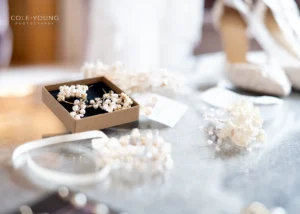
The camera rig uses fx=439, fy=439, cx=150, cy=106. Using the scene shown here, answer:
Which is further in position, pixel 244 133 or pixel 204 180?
pixel 244 133

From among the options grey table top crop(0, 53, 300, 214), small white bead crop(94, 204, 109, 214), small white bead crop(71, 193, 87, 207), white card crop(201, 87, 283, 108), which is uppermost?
small white bead crop(71, 193, 87, 207)

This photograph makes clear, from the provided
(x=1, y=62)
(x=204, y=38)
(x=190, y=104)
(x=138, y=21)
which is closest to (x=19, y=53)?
(x=1, y=62)

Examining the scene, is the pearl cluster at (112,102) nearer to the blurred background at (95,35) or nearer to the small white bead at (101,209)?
the small white bead at (101,209)

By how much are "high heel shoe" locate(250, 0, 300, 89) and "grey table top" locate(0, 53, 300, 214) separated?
1.15 ft

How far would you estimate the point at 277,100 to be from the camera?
1096mm

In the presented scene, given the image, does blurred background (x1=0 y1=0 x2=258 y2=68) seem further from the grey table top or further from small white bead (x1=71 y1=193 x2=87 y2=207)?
small white bead (x1=71 y1=193 x2=87 y2=207)

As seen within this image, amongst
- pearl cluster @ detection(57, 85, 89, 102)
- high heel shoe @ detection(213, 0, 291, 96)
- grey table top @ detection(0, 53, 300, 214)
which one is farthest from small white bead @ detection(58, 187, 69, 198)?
high heel shoe @ detection(213, 0, 291, 96)

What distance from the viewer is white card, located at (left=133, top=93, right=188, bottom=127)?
3.09 ft

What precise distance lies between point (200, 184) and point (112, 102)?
26 centimetres

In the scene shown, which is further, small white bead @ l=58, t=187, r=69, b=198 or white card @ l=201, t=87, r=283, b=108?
white card @ l=201, t=87, r=283, b=108

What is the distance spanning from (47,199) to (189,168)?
0.26m

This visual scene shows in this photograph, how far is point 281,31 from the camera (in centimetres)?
121

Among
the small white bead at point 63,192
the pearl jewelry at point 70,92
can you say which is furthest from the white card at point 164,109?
the small white bead at point 63,192

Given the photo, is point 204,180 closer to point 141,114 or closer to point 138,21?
point 141,114
